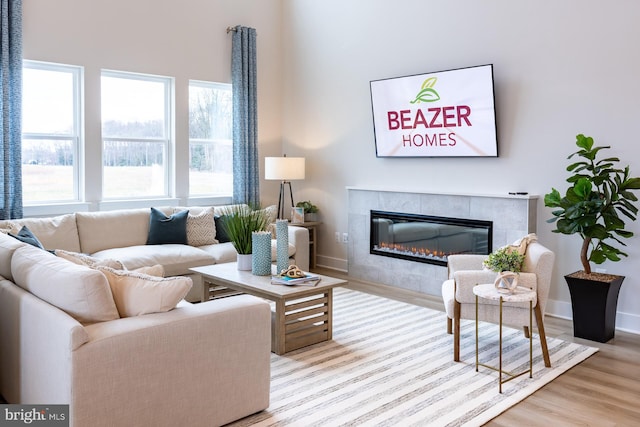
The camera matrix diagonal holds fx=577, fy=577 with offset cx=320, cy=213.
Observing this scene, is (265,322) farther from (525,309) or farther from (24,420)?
(525,309)

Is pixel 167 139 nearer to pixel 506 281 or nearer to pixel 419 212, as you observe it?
pixel 419 212

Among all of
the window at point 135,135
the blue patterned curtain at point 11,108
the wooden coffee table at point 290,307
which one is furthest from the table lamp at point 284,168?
the blue patterned curtain at point 11,108

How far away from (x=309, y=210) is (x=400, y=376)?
3.61 m

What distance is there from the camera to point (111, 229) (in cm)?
543

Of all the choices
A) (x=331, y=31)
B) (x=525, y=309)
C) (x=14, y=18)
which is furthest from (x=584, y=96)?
(x=14, y=18)

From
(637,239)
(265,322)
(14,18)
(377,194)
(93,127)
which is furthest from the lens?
(377,194)

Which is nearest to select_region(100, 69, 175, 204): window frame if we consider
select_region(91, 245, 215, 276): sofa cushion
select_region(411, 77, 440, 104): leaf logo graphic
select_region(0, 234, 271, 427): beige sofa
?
select_region(91, 245, 215, 276): sofa cushion

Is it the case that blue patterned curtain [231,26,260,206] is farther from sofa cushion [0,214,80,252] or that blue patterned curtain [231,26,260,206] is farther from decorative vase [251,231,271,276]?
decorative vase [251,231,271,276]

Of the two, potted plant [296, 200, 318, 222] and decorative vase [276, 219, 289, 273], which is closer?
decorative vase [276, 219, 289, 273]

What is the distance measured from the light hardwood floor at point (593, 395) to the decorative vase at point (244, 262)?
2185 mm

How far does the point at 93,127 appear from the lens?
5754 mm

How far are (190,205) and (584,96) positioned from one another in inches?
165

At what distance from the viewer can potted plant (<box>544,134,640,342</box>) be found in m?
4.16

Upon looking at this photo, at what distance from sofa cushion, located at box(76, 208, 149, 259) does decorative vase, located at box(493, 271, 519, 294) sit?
3.54m
